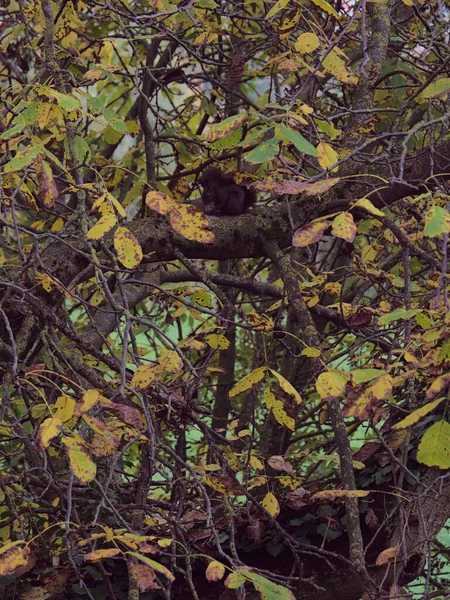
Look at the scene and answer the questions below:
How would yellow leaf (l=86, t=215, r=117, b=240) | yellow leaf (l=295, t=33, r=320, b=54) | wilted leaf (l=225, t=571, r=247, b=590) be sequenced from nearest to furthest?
wilted leaf (l=225, t=571, r=247, b=590) < yellow leaf (l=86, t=215, r=117, b=240) < yellow leaf (l=295, t=33, r=320, b=54)

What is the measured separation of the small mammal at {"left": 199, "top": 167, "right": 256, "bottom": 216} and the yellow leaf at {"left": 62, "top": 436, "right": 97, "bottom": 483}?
2835mm

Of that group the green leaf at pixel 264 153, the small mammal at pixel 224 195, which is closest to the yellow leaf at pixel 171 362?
the green leaf at pixel 264 153

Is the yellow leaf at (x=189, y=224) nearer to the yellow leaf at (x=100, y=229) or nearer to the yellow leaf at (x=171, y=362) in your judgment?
the yellow leaf at (x=100, y=229)

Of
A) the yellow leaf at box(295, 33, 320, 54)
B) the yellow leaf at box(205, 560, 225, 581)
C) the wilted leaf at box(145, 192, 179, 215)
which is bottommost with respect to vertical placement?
the yellow leaf at box(205, 560, 225, 581)

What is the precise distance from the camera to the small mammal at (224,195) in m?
4.66

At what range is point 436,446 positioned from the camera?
1987 millimetres

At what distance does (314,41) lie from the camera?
2387 millimetres

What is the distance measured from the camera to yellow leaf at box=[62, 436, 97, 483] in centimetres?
170

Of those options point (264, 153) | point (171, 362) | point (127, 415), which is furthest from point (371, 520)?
point (264, 153)

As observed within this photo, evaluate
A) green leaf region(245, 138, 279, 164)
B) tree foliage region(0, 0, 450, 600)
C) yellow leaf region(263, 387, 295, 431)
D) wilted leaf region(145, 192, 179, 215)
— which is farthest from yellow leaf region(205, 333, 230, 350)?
green leaf region(245, 138, 279, 164)

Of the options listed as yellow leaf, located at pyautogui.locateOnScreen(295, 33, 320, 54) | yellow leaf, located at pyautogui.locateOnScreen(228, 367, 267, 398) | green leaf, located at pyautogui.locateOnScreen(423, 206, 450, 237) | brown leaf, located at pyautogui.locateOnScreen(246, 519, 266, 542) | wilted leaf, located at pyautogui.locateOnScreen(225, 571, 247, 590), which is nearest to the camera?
green leaf, located at pyautogui.locateOnScreen(423, 206, 450, 237)

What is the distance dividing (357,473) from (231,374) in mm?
2113

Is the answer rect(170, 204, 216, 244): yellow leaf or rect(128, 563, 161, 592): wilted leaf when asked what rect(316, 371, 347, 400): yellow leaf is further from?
rect(128, 563, 161, 592): wilted leaf

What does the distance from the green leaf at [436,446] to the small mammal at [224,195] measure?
2.67 metres
